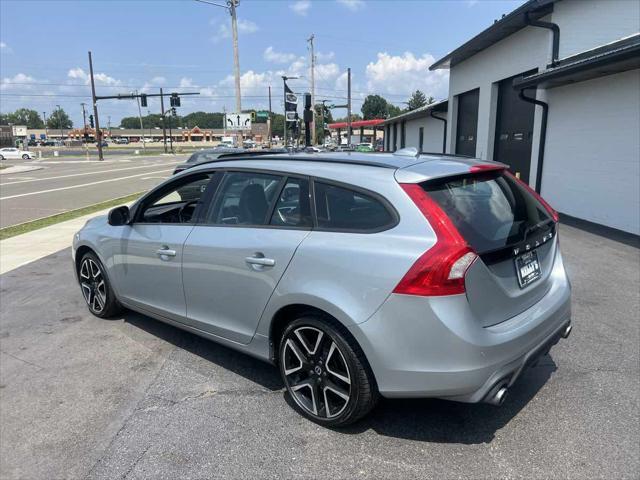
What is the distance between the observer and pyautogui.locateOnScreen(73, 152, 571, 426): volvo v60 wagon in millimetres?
2521

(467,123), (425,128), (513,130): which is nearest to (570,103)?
(513,130)

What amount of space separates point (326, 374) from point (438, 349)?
2.54 feet

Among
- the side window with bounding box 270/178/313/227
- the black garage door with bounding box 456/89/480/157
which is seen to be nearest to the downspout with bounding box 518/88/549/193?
the black garage door with bounding box 456/89/480/157

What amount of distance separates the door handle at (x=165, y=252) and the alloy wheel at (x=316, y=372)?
1.27 m

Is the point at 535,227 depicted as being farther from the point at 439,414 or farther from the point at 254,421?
the point at 254,421

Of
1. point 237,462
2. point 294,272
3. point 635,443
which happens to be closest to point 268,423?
point 237,462

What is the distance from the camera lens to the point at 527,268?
2930mm

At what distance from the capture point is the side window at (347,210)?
2754mm

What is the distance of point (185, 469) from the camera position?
106 inches

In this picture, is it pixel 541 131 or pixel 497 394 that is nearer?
pixel 497 394

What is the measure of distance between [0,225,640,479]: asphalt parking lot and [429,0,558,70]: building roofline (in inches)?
375

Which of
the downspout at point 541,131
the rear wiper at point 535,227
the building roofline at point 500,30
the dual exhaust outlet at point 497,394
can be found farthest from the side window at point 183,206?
the building roofline at point 500,30

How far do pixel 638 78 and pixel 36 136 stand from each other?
157688 millimetres

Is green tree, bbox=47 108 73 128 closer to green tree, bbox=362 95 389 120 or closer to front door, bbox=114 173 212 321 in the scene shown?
green tree, bbox=362 95 389 120
